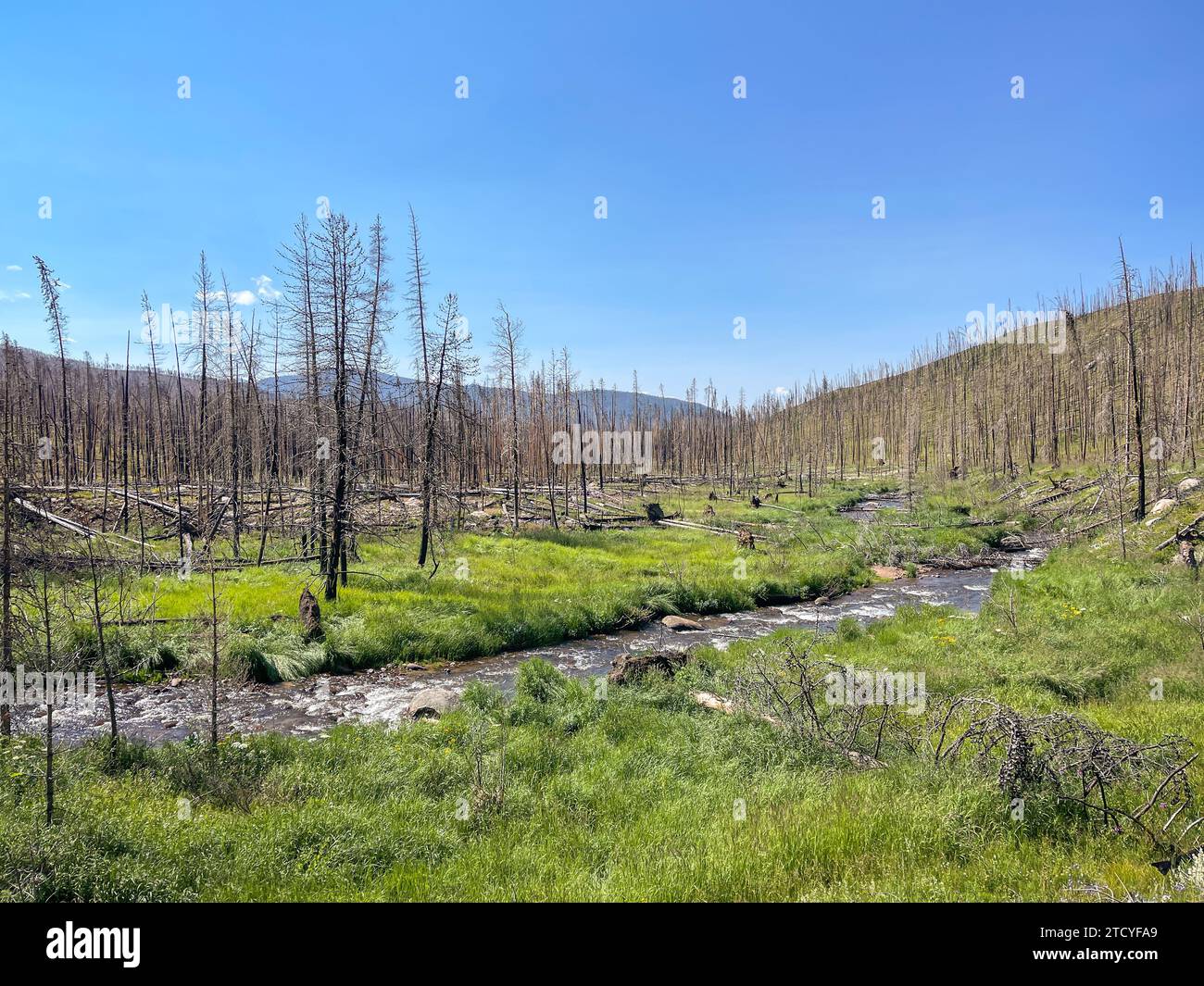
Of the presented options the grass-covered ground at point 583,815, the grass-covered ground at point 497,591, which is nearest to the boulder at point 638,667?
the grass-covered ground at point 583,815

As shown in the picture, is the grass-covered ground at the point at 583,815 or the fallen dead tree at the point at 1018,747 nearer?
the grass-covered ground at the point at 583,815

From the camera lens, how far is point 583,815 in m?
7.29

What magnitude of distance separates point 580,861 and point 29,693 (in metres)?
8.14

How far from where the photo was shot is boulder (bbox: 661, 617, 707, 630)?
59.6ft

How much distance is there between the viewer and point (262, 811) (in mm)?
6992

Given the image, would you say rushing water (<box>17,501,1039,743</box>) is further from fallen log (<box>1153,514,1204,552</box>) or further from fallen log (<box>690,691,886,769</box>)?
fallen log (<box>1153,514,1204,552</box>)

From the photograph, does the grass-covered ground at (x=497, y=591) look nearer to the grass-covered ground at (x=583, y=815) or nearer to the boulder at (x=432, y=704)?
the grass-covered ground at (x=583, y=815)

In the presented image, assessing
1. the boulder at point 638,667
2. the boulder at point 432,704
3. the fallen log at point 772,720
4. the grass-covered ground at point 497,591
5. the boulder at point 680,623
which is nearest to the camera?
the fallen log at point 772,720

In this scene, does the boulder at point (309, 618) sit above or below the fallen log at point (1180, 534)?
below

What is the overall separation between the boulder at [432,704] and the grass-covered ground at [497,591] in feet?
11.1

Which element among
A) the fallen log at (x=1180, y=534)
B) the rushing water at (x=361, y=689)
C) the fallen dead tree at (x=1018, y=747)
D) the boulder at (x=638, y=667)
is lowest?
the rushing water at (x=361, y=689)

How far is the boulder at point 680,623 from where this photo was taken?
18.2 m
